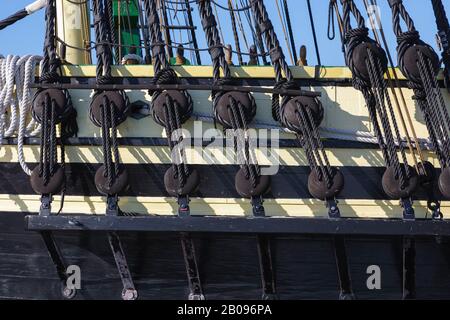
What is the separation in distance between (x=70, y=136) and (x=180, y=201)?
839 millimetres

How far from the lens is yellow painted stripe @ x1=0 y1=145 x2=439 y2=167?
4.41m

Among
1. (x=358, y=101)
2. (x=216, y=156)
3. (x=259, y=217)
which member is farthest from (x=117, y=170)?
(x=358, y=101)

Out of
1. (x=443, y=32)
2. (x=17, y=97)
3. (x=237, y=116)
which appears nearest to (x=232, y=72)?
(x=237, y=116)

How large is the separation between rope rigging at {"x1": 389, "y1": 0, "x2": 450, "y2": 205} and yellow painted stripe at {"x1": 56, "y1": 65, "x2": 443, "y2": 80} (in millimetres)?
207

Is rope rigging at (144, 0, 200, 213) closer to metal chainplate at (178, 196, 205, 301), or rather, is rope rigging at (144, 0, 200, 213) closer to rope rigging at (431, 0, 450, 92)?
metal chainplate at (178, 196, 205, 301)

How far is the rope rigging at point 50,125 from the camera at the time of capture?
420 centimetres

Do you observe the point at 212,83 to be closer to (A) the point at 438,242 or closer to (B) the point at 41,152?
(B) the point at 41,152

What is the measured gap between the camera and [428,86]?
420 cm

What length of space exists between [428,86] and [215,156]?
138 cm

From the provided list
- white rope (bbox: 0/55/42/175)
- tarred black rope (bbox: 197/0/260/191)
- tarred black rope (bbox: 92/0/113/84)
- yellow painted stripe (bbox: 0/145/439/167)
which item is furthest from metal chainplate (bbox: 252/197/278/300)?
white rope (bbox: 0/55/42/175)

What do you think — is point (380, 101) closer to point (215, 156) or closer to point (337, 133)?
point (337, 133)

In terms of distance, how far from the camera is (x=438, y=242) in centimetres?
419

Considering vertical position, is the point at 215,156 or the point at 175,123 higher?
the point at 175,123

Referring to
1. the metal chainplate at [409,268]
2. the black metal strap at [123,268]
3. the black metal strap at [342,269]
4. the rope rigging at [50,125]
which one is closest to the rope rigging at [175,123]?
the black metal strap at [123,268]
